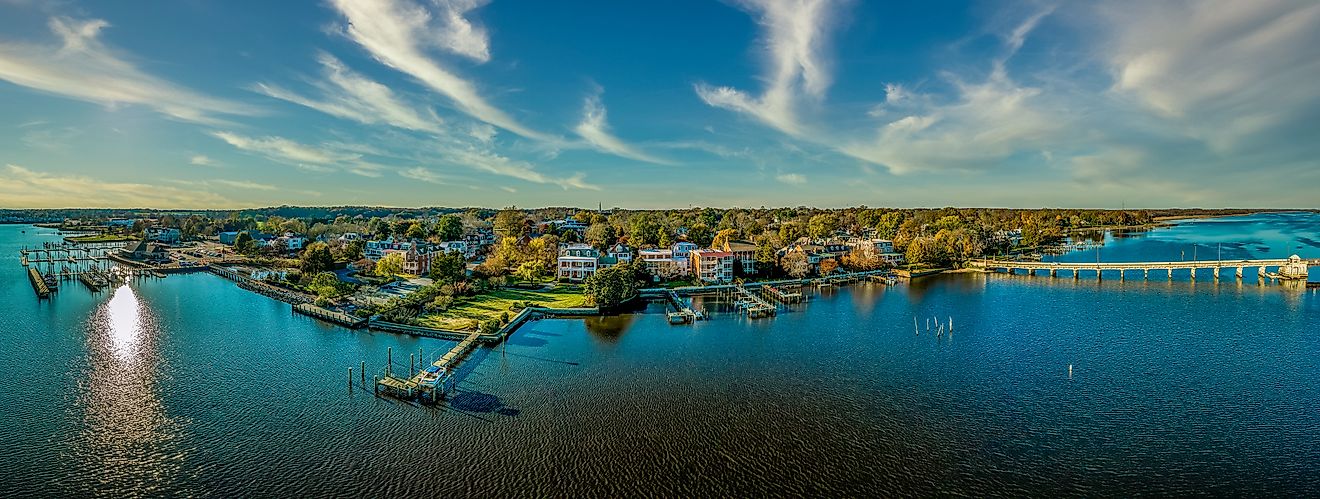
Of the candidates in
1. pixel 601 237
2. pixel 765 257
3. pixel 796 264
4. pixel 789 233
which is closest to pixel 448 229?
pixel 601 237

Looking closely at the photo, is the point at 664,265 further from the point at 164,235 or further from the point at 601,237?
the point at 164,235

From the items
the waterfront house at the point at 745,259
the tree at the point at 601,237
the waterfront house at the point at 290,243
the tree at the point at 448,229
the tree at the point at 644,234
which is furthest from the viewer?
the tree at the point at 448,229

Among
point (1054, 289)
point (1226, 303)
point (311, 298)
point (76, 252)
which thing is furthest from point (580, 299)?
point (76, 252)

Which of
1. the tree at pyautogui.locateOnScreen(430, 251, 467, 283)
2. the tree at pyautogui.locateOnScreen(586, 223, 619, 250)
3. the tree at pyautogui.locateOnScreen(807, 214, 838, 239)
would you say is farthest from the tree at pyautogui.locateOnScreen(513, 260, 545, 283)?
the tree at pyautogui.locateOnScreen(807, 214, 838, 239)

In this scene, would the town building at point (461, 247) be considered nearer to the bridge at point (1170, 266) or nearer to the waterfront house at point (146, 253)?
the waterfront house at point (146, 253)

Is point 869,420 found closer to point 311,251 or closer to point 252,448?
point 252,448

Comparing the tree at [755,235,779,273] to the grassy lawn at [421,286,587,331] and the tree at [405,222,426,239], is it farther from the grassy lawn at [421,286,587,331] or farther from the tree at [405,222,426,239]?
the tree at [405,222,426,239]

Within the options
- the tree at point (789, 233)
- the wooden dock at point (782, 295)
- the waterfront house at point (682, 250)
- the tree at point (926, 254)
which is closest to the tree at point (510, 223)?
the tree at point (789, 233)
